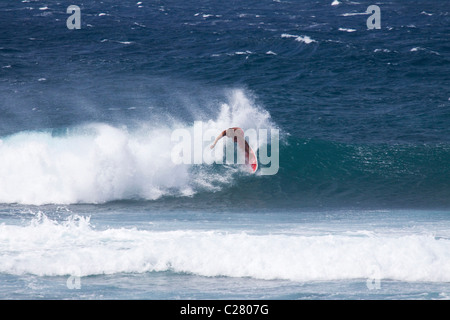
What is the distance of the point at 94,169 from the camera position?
18.8 m

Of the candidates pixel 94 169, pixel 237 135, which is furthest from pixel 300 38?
pixel 94 169

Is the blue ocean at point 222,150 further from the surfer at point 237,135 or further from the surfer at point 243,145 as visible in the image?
the surfer at point 237,135

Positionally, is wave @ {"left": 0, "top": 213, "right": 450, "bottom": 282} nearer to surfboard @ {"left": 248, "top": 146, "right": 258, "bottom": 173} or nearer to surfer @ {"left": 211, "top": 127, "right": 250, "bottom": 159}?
surfer @ {"left": 211, "top": 127, "right": 250, "bottom": 159}

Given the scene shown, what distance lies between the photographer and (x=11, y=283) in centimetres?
1016

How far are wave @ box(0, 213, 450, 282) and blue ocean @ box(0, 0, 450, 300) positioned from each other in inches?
1.5

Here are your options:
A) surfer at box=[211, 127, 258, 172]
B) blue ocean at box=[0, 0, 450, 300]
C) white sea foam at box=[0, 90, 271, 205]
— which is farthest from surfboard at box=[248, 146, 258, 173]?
white sea foam at box=[0, 90, 271, 205]

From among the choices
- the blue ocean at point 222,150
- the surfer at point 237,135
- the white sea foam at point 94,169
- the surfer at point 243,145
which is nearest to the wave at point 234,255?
the blue ocean at point 222,150

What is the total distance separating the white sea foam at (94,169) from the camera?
59.6 feet

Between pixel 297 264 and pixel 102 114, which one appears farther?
pixel 102 114

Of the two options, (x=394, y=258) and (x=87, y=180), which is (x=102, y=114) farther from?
(x=394, y=258)

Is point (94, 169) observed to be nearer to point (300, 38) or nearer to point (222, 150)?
point (222, 150)

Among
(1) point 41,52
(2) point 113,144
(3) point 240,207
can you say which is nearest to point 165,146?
(2) point 113,144

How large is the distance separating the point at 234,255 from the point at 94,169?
8.64 m

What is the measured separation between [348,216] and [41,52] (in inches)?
1016
